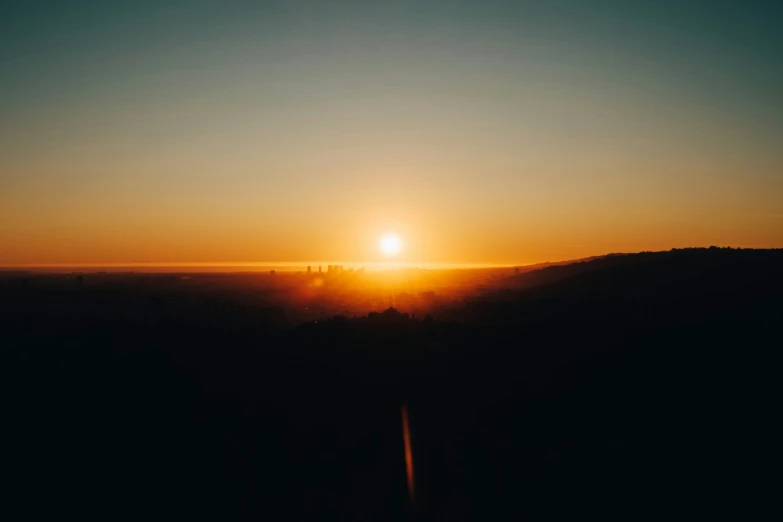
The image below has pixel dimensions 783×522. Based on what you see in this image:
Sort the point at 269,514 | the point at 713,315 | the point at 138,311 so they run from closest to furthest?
1. the point at 269,514
2. the point at 713,315
3. the point at 138,311

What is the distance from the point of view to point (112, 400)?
23.9m

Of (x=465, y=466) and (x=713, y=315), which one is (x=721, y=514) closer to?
(x=465, y=466)

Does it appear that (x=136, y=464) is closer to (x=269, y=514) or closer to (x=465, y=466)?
(x=269, y=514)

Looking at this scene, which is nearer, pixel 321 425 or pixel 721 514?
pixel 721 514

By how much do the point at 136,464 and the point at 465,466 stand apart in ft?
41.6

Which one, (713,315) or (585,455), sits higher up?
(713,315)

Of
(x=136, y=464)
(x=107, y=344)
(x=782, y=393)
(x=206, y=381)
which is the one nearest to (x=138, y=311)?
(x=107, y=344)

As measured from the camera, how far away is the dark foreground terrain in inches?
658

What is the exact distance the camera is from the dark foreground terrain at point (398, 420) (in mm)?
16719

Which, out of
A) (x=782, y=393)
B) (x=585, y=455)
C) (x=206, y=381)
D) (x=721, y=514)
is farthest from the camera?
(x=206, y=381)

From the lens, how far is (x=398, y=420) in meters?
22.8

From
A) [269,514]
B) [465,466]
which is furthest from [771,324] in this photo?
[269,514]

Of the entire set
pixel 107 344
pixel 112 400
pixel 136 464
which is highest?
pixel 107 344

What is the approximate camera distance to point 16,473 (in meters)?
18.8
